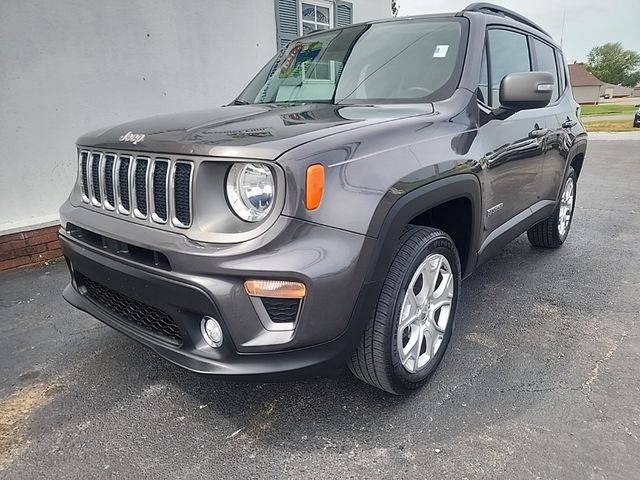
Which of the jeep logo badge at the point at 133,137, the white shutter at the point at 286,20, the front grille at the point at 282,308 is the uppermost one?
the white shutter at the point at 286,20

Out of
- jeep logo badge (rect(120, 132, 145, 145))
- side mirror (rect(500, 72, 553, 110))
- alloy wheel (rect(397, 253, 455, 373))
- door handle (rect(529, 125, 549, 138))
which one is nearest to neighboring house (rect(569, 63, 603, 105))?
door handle (rect(529, 125, 549, 138))

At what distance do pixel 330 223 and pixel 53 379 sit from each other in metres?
1.89

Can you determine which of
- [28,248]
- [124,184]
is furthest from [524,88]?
[28,248]

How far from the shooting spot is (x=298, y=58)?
337cm

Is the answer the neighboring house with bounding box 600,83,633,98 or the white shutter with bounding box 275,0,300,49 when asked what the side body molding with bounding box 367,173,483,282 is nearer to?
the white shutter with bounding box 275,0,300,49

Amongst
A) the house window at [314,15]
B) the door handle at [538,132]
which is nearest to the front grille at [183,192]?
the door handle at [538,132]

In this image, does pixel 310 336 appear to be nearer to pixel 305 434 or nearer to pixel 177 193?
pixel 305 434

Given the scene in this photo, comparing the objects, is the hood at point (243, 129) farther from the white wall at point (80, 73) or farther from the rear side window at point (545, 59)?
the white wall at point (80, 73)

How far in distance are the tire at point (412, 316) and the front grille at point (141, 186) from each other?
0.87 m

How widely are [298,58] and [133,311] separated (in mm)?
2105

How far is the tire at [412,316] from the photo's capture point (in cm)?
202

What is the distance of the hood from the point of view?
1.76 metres

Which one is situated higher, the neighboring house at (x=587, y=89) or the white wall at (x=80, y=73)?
the white wall at (x=80, y=73)

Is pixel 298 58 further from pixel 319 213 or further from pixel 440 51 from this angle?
pixel 319 213
